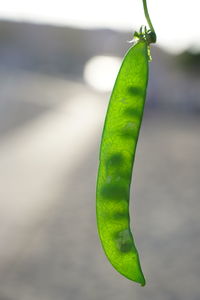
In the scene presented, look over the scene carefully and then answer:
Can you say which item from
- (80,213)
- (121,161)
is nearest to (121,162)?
(121,161)

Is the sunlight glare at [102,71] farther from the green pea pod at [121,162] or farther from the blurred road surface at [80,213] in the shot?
the green pea pod at [121,162]

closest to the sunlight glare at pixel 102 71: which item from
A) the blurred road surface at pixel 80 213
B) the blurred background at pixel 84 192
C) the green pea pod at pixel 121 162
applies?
the blurred background at pixel 84 192

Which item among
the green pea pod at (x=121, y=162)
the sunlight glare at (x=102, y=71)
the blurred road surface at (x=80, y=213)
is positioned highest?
the sunlight glare at (x=102, y=71)

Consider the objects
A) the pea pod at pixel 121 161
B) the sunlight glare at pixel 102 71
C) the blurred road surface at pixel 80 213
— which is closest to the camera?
the pea pod at pixel 121 161

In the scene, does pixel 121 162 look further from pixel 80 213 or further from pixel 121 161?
pixel 80 213

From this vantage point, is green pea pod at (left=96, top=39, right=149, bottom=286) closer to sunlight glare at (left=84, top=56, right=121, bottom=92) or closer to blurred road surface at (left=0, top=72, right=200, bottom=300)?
blurred road surface at (left=0, top=72, right=200, bottom=300)

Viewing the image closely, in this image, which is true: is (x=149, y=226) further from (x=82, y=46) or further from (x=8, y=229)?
(x=82, y=46)

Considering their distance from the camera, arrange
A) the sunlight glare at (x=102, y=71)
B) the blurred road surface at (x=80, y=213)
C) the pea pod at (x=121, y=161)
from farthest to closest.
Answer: the sunlight glare at (x=102, y=71), the blurred road surface at (x=80, y=213), the pea pod at (x=121, y=161)

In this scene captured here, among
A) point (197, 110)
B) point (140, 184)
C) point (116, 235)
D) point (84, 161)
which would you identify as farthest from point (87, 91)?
point (116, 235)
